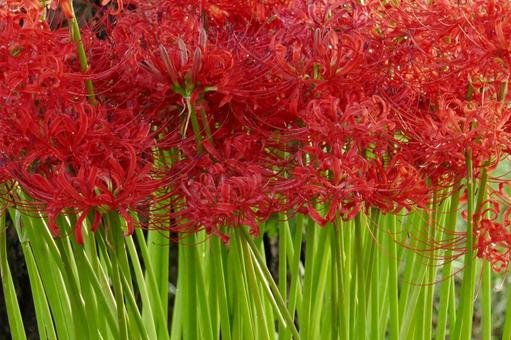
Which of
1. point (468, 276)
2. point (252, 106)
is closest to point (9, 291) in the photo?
point (252, 106)

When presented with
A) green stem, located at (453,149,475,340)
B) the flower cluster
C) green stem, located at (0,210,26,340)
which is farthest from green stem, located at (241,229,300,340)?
green stem, located at (0,210,26,340)

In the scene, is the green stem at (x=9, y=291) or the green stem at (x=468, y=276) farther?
the green stem at (x=9, y=291)

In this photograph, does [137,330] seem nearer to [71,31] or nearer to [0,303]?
[71,31]

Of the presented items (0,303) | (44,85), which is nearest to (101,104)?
(44,85)

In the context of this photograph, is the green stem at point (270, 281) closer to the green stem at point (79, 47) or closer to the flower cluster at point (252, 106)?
the flower cluster at point (252, 106)

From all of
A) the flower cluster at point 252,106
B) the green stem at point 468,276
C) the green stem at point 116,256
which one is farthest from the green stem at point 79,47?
the green stem at point 468,276

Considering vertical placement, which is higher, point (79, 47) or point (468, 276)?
point (79, 47)

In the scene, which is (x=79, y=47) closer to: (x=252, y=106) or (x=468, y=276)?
(x=252, y=106)

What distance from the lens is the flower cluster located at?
0.76m

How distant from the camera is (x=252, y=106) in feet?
2.72

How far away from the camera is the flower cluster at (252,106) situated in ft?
2.48

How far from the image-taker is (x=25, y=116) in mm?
745

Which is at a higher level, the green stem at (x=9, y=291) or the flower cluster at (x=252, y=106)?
the flower cluster at (x=252, y=106)

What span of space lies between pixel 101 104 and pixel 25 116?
0.31ft
